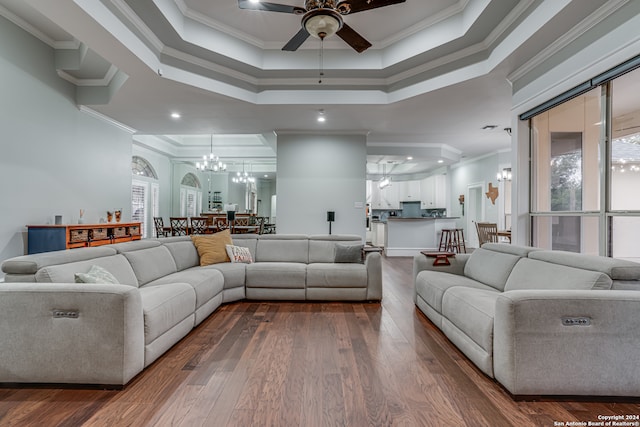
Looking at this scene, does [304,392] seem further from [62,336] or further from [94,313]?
[62,336]

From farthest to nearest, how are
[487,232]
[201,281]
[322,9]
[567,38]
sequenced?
[487,232] < [201,281] < [567,38] < [322,9]

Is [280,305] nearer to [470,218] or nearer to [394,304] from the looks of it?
[394,304]

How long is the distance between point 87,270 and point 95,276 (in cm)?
25

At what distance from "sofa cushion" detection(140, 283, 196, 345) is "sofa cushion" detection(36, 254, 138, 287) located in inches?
13.2

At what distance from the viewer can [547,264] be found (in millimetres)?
2424

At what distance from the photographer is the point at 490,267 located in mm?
3041

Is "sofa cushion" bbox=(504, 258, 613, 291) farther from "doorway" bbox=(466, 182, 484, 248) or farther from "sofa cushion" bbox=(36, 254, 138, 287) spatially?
"doorway" bbox=(466, 182, 484, 248)

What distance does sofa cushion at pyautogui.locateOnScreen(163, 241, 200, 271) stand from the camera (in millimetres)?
3713

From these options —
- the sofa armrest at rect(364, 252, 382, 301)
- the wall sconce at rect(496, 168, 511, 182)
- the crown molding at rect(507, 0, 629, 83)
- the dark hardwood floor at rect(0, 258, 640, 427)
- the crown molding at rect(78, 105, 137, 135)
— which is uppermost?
the crown molding at rect(78, 105, 137, 135)

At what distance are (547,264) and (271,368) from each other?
2.33m

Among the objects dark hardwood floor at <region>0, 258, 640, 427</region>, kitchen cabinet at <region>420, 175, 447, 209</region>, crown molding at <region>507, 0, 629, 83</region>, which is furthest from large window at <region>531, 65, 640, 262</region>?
kitchen cabinet at <region>420, 175, 447, 209</region>

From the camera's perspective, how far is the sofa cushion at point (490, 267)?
111 inches

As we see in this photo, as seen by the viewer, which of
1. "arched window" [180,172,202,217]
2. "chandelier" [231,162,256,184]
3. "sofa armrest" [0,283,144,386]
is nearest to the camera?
"sofa armrest" [0,283,144,386]

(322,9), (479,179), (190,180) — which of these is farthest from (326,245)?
(190,180)
